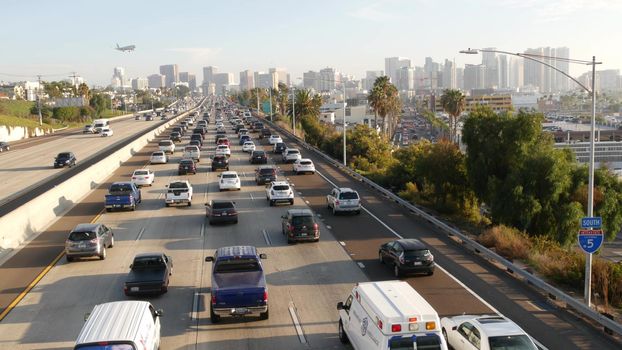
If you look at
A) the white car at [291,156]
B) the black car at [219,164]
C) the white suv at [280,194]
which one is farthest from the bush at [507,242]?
the white car at [291,156]

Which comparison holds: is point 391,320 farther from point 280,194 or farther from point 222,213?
point 280,194

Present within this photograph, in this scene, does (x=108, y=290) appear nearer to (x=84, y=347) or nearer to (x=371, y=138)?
(x=84, y=347)

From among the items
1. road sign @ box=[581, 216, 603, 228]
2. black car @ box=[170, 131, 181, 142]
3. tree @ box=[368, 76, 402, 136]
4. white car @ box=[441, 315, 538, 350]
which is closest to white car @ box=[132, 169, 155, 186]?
road sign @ box=[581, 216, 603, 228]

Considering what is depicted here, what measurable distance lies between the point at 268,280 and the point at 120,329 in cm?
955

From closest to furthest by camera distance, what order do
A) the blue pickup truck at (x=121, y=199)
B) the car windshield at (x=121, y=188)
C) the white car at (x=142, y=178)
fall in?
the blue pickup truck at (x=121, y=199), the car windshield at (x=121, y=188), the white car at (x=142, y=178)

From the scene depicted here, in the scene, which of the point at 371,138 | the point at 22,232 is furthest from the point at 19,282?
the point at 371,138

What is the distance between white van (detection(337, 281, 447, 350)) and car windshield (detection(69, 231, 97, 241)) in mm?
13832

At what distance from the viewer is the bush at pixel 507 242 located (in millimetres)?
24703

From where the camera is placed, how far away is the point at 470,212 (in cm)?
3912

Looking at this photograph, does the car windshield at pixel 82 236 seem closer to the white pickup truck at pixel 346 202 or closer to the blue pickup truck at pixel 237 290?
the blue pickup truck at pixel 237 290

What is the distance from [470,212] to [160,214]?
18.8m

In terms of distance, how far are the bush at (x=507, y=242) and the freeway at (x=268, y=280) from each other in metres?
1.39

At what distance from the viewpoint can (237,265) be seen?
1845cm

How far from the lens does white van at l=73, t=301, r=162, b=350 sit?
486 inches
